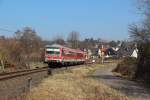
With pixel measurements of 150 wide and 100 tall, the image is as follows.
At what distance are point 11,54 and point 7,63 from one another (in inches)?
259

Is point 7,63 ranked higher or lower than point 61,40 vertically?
lower

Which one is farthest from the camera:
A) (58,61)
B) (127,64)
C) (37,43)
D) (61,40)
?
(61,40)

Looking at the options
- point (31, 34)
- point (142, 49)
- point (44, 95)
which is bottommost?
point (44, 95)

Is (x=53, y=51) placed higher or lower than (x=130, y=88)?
higher

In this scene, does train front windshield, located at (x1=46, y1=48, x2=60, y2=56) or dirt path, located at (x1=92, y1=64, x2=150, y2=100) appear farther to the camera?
train front windshield, located at (x1=46, y1=48, x2=60, y2=56)

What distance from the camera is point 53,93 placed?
745 inches

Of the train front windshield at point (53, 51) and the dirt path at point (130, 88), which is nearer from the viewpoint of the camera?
the dirt path at point (130, 88)

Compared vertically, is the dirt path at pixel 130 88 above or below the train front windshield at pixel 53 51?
below

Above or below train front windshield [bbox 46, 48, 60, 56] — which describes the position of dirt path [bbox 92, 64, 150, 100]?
below

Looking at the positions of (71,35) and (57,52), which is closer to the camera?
(57,52)

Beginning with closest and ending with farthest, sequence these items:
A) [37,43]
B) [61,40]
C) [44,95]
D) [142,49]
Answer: [44,95], [142,49], [37,43], [61,40]

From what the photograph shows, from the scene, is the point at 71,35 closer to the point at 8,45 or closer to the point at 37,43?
the point at 37,43

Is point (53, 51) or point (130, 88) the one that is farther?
point (53, 51)

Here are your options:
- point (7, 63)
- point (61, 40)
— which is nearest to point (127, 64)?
point (7, 63)
